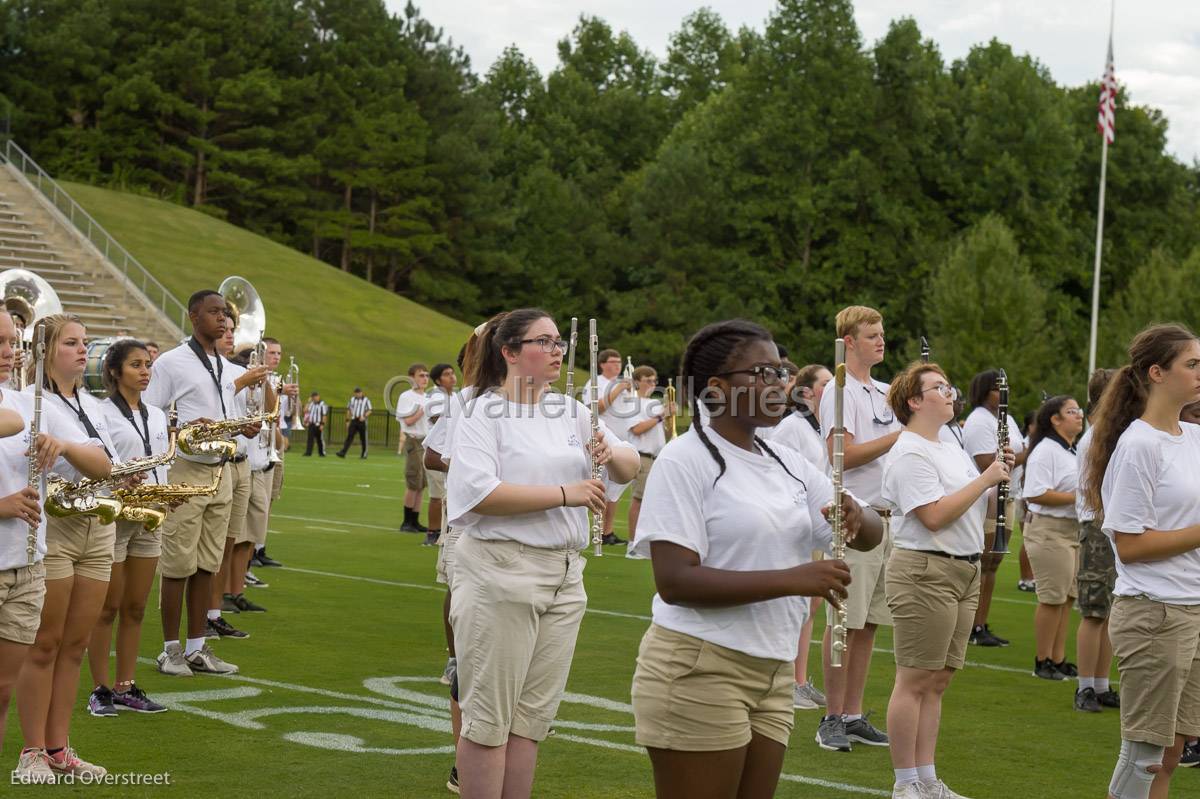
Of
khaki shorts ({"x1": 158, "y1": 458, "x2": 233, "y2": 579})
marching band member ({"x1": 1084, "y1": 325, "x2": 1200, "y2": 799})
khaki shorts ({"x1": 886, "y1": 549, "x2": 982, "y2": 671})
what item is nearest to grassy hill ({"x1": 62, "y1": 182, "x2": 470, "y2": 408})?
khaki shorts ({"x1": 158, "y1": 458, "x2": 233, "y2": 579})

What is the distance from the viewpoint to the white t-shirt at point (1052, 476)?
10.7 metres

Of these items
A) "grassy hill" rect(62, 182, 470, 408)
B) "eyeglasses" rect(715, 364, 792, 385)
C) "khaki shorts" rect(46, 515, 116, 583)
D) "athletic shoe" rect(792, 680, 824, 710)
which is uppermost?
"grassy hill" rect(62, 182, 470, 408)

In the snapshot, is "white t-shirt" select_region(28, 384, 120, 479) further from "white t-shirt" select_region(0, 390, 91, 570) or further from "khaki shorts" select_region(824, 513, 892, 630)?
"khaki shorts" select_region(824, 513, 892, 630)

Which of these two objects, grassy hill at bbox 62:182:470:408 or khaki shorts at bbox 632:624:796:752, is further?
grassy hill at bbox 62:182:470:408

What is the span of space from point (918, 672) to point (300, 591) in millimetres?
8194

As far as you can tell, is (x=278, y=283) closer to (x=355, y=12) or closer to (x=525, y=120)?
(x=355, y=12)

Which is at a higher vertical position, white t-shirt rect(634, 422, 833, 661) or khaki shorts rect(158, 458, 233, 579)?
white t-shirt rect(634, 422, 833, 661)

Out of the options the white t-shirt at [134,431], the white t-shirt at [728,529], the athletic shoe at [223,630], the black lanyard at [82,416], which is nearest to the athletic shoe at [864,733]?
the white t-shirt at [728,529]

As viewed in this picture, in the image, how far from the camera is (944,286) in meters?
58.1

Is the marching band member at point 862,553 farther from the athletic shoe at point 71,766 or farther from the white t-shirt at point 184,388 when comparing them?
the white t-shirt at point 184,388

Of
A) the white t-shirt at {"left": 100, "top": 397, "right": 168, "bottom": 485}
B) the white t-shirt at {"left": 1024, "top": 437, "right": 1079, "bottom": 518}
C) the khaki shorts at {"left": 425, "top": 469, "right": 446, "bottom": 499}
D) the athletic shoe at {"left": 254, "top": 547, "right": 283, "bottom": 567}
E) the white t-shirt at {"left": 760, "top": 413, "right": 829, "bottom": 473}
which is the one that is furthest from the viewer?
the khaki shorts at {"left": 425, "top": 469, "right": 446, "bottom": 499}

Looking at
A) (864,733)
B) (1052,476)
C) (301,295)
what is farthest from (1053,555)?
(301,295)

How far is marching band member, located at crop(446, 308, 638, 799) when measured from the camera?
555cm

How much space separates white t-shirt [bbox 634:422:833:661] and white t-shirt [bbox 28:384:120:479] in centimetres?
344
